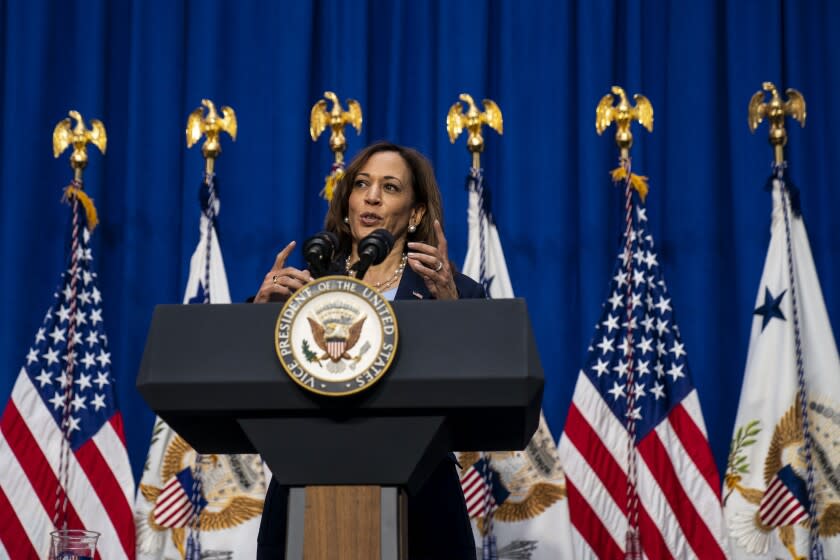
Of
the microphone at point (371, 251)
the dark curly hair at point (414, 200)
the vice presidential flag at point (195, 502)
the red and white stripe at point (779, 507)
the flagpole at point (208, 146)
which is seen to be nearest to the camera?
the microphone at point (371, 251)

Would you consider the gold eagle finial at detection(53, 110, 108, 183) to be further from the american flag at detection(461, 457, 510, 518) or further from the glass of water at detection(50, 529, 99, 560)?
the glass of water at detection(50, 529, 99, 560)

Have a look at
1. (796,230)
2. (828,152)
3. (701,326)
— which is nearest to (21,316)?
(701,326)

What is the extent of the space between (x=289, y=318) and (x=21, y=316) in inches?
141

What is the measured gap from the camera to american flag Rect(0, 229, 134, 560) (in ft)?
13.3

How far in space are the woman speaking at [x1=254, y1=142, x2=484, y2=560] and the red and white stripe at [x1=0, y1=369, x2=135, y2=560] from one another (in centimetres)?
210

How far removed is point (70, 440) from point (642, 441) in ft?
6.97

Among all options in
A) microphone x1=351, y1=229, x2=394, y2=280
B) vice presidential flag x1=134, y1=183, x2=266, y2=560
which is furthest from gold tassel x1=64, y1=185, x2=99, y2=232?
microphone x1=351, y1=229, x2=394, y2=280

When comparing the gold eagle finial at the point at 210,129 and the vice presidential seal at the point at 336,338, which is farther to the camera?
the gold eagle finial at the point at 210,129

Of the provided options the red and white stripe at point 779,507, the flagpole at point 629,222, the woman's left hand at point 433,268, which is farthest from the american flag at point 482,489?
the woman's left hand at point 433,268

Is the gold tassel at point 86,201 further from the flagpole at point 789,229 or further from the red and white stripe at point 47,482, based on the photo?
the flagpole at point 789,229

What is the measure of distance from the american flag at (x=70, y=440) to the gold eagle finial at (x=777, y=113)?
2.65 meters

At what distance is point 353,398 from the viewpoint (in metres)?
1.42

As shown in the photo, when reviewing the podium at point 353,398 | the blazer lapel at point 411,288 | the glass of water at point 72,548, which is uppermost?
the blazer lapel at point 411,288

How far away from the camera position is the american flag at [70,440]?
404 centimetres
